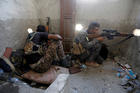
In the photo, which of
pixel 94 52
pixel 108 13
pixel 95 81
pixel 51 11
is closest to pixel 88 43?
pixel 94 52

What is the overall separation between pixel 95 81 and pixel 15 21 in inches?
90.6

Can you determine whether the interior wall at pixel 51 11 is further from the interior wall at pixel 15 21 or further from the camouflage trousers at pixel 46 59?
the camouflage trousers at pixel 46 59

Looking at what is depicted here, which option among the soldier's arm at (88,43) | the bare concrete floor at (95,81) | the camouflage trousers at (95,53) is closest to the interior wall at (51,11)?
the soldier's arm at (88,43)

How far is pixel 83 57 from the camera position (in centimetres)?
240

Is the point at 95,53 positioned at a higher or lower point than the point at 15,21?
lower

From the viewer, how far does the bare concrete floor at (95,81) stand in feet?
5.21

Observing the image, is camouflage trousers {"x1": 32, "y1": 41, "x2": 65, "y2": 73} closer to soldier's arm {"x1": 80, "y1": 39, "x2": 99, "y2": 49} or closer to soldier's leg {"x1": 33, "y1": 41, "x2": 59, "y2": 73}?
soldier's leg {"x1": 33, "y1": 41, "x2": 59, "y2": 73}

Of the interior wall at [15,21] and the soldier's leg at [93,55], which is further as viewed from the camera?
the soldier's leg at [93,55]

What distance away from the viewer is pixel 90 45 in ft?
7.30

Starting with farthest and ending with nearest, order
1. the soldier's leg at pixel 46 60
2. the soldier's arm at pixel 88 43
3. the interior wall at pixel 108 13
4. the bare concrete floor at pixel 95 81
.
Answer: the interior wall at pixel 108 13, the soldier's arm at pixel 88 43, the soldier's leg at pixel 46 60, the bare concrete floor at pixel 95 81

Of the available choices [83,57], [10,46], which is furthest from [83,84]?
[10,46]

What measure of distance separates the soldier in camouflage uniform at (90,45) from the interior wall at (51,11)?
3.62ft

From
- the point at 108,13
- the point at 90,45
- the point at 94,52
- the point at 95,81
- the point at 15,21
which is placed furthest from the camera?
the point at 108,13

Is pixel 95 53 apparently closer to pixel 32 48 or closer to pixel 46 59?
pixel 46 59
